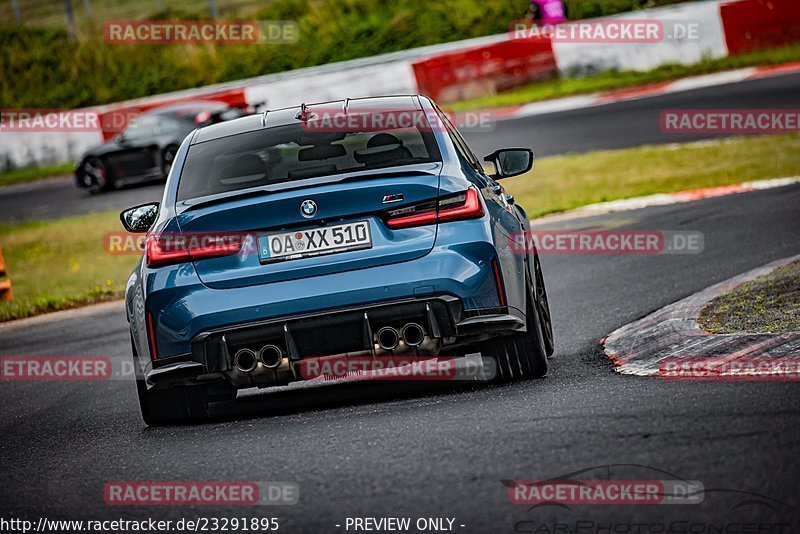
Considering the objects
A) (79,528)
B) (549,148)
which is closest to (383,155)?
(79,528)

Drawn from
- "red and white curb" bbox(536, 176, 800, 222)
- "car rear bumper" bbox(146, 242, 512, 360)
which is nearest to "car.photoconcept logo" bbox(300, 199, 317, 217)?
"car rear bumper" bbox(146, 242, 512, 360)

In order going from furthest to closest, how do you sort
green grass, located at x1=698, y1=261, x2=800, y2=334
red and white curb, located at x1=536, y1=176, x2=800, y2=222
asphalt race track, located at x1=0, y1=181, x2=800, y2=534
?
red and white curb, located at x1=536, y1=176, x2=800, y2=222
green grass, located at x1=698, y1=261, x2=800, y2=334
asphalt race track, located at x1=0, y1=181, x2=800, y2=534

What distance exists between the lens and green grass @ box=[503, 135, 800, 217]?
16.5 m

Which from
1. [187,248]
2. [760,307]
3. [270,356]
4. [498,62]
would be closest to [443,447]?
[270,356]

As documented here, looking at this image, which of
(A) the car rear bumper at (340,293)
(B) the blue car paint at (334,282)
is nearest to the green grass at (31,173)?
(B) the blue car paint at (334,282)

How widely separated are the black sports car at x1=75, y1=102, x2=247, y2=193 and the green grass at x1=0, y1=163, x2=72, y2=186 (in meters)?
3.76

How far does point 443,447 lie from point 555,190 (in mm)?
12477

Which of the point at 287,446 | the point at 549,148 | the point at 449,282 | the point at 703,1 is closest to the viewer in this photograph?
the point at 287,446

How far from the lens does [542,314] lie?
7.85 metres

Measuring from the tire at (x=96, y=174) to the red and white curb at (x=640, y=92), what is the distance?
692cm

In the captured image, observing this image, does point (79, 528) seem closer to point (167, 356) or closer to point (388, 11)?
point (167, 356)

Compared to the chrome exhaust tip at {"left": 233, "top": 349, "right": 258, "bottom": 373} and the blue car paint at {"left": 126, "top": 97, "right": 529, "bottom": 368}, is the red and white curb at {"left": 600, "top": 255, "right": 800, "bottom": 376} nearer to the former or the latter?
the blue car paint at {"left": 126, "top": 97, "right": 529, "bottom": 368}

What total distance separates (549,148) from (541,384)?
1450cm

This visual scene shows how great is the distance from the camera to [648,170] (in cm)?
A: 1803
